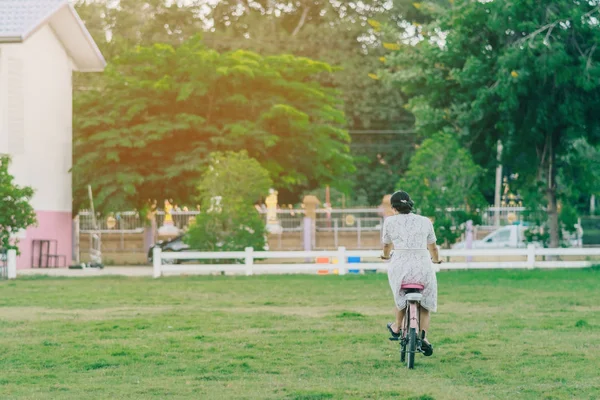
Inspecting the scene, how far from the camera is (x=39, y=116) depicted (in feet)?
127

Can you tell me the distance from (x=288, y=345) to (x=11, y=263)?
19.3m

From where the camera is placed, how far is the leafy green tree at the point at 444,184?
117ft

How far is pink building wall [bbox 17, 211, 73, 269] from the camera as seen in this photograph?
37906mm

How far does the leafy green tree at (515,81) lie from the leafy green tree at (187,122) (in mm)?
5107

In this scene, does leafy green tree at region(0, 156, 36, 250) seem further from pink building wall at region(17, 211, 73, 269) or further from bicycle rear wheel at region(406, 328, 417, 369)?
bicycle rear wheel at region(406, 328, 417, 369)

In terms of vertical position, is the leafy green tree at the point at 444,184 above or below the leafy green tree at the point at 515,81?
below

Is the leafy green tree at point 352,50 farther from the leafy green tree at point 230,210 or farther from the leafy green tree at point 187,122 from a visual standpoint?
the leafy green tree at point 230,210

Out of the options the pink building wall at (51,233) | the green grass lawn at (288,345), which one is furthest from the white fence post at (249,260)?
the pink building wall at (51,233)

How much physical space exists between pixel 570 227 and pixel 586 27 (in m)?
6.57

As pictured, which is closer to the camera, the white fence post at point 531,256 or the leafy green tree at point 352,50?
the white fence post at point 531,256

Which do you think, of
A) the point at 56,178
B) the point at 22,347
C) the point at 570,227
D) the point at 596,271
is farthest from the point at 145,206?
the point at 22,347

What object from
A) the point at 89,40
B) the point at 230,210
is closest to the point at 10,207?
the point at 230,210

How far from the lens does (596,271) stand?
32.5m

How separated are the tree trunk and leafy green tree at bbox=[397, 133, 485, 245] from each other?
258 cm
